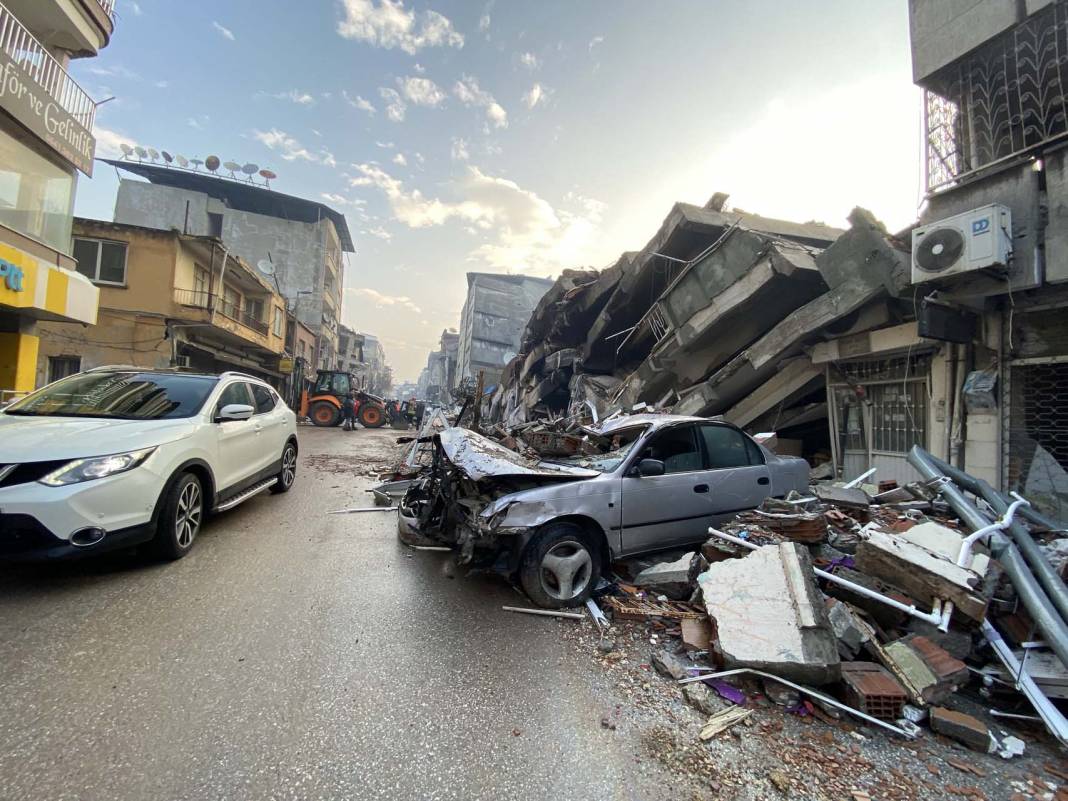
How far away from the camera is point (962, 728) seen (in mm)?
2338

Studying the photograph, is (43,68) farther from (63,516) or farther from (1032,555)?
(1032,555)

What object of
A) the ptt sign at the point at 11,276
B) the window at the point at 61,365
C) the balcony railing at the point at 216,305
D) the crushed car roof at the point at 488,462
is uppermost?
the balcony railing at the point at 216,305

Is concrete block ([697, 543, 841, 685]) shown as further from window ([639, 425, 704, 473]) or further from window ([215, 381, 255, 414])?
window ([215, 381, 255, 414])

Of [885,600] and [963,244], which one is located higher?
[963,244]

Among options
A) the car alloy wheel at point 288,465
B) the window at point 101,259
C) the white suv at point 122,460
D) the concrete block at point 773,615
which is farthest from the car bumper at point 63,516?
the window at point 101,259

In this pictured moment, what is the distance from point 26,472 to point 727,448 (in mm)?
5743

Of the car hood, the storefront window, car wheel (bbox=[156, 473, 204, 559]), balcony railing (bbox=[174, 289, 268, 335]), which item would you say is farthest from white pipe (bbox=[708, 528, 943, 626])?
balcony railing (bbox=[174, 289, 268, 335])

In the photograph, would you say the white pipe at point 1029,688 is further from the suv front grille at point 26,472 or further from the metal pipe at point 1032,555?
the suv front grille at point 26,472

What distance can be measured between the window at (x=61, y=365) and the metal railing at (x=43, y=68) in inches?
370

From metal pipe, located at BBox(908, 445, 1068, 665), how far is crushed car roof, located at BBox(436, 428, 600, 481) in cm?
280

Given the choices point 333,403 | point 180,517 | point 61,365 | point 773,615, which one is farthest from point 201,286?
point 773,615

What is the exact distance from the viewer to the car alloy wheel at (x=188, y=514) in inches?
160

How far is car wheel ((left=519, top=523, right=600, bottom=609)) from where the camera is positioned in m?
3.55

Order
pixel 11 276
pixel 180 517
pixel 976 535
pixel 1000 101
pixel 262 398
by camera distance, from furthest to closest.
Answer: pixel 11 276
pixel 262 398
pixel 1000 101
pixel 180 517
pixel 976 535
